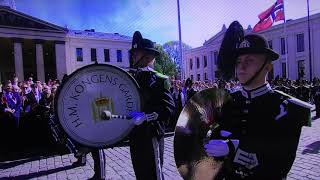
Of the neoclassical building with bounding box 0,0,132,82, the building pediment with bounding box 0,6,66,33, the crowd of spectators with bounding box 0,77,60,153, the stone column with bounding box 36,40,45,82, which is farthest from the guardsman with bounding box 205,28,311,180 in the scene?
the stone column with bounding box 36,40,45,82

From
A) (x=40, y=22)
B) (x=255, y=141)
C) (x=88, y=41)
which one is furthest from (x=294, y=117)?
(x=88, y=41)

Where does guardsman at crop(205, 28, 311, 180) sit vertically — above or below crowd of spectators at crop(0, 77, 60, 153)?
above

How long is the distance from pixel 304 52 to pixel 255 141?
53.3m

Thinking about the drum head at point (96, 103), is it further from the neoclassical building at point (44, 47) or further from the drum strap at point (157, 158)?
the neoclassical building at point (44, 47)

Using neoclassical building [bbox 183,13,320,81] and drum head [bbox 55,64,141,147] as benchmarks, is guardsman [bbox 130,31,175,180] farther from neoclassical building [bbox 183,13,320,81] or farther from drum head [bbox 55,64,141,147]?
neoclassical building [bbox 183,13,320,81]

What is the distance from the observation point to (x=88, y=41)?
5972cm

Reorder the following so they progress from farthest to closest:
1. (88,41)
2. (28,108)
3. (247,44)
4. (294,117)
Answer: (88,41) < (28,108) < (247,44) < (294,117)

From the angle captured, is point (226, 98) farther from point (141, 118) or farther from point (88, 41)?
point (88, 41)

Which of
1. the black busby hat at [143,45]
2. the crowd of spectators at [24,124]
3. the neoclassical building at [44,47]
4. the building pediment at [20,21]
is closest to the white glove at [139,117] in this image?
the black busby hat at [143,45]

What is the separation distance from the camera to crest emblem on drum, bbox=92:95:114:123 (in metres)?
3.42

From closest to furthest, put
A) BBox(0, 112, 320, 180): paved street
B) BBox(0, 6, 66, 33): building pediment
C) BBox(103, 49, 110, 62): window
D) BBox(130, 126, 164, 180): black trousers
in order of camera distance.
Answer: BBox(130, 126, 164, 180): black trousers, BBox(0, 112, 320, 180): paved street, BBox(0, 6, 66, 33): building pediment, BBox(103, 49, 110, 62): window

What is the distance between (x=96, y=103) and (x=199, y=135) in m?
1.31

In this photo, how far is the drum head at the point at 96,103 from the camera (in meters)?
3.32

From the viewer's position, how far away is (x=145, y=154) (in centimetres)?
373
